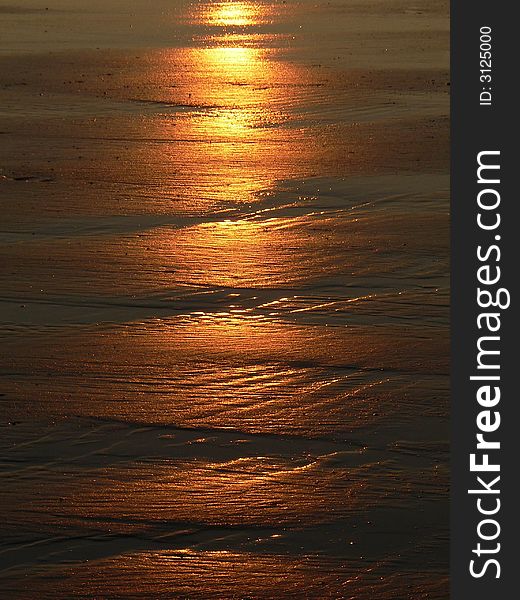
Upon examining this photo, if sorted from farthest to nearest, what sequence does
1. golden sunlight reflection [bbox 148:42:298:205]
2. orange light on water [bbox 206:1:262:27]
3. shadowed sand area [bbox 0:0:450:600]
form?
orange light on water [bbox 206:1:262:27]
golden sunlight reflection [bbox 148:42:298:205]
shadowed sand area [bbox 0:0:450:600]

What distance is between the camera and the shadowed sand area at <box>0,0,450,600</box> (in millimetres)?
5949

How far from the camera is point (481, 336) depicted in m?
6.12

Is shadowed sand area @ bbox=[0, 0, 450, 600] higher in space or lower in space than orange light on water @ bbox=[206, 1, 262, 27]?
lower

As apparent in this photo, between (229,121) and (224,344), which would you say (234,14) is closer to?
(229,121)

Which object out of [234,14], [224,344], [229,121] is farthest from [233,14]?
[224,344]

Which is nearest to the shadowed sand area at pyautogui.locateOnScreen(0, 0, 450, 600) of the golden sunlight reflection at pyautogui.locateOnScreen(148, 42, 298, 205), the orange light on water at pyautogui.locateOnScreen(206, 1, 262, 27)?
the golden sunlight reflection at pyautogui.locateOnScreen(148, 42, 298, 205)

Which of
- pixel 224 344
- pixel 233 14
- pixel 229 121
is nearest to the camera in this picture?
pixel 224 344

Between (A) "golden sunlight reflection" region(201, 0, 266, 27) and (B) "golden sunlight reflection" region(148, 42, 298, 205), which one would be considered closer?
(B) "golden sunlight reflection" region(148, 42, 298, 205)

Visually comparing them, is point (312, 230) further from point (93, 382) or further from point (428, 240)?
point (93, 382)

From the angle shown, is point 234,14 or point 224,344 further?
point 234,14

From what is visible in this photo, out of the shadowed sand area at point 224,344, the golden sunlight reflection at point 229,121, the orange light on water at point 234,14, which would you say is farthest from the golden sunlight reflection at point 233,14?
the shadowed sand area at point 224,344

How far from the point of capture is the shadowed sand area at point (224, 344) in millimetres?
5949

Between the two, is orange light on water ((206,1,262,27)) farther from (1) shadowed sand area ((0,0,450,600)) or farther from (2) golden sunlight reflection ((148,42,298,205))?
(1) shadowed sand area ((0,0,450,600))

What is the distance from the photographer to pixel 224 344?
823 centimetres
